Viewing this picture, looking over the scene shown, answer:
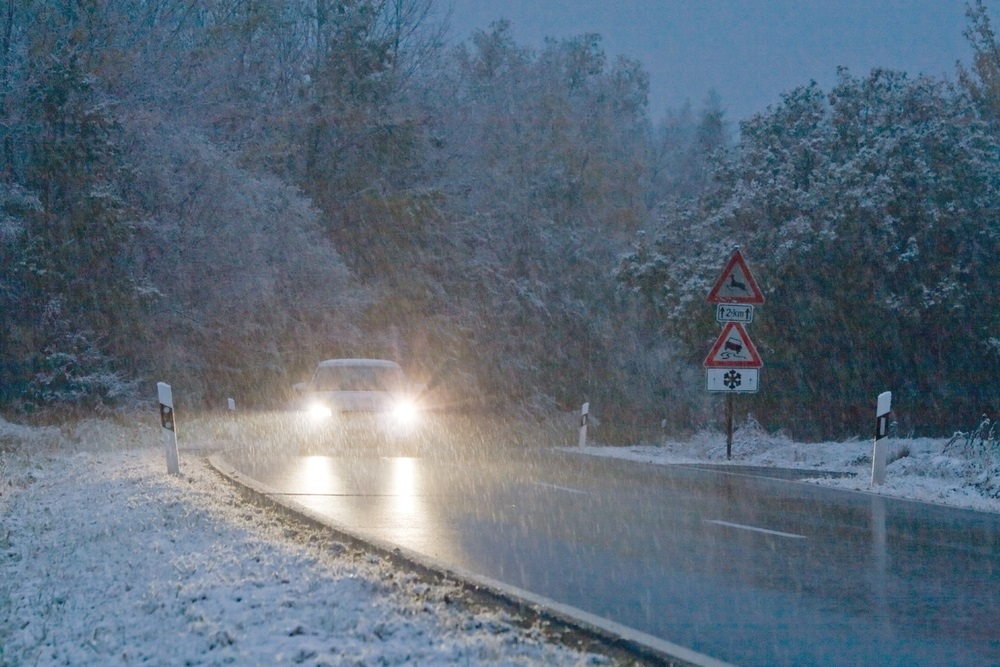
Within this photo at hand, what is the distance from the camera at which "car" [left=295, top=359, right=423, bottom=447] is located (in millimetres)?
20405

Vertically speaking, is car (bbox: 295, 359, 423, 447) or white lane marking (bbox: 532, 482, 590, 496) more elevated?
car (bbox: 295, 359, 423, 447)

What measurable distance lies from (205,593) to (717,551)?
4330 millimetres

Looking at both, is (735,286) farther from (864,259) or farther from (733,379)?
(864,259)

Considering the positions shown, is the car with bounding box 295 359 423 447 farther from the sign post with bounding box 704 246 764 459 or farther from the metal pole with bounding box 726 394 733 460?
the sign post with bounding box 704 246 764 459

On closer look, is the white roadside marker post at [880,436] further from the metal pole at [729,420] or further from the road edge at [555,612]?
the road edge at [555,612]

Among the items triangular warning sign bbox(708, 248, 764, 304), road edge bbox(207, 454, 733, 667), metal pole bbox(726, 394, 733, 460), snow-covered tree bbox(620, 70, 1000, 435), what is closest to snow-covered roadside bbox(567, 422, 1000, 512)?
metal pole bbox(726, 394, 733, 460)

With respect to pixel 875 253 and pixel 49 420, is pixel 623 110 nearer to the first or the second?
pixel 875 253

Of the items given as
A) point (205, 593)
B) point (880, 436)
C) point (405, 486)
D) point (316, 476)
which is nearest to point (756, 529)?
point (405, 486)

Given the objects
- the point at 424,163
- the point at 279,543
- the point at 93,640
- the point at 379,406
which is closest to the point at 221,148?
the point at 424,163

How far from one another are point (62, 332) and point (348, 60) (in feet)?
55.7

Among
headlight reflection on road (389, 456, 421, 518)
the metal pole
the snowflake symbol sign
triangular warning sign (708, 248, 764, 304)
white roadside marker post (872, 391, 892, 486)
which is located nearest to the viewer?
headlight reflection on road (389, 456, 421, 518)

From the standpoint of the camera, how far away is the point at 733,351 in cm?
1825

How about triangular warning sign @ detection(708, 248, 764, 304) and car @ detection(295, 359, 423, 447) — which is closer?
triangular warning sign @ detection(708, 248, 764, 304)

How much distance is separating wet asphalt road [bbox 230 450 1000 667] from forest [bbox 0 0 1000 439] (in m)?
12.3
